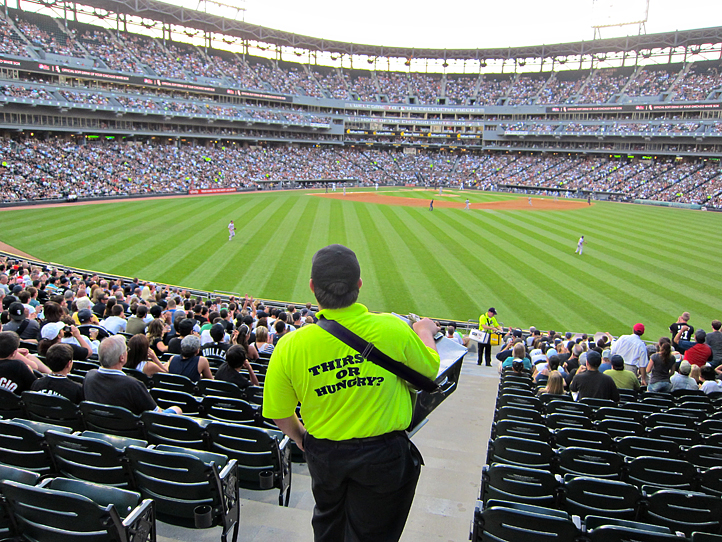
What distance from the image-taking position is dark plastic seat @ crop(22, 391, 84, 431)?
4.87 m

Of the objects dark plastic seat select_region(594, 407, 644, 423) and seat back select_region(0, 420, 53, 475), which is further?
dark plastic seat select_region(594, 407, 644, 423)

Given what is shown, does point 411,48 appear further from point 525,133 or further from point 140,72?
point 140,72

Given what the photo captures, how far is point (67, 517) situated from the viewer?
9.75 ft

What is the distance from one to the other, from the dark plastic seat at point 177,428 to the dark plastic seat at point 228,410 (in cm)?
75

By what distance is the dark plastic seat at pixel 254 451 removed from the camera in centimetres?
438

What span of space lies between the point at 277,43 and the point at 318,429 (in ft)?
325

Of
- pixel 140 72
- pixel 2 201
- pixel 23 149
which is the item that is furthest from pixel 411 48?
pixel 2 201

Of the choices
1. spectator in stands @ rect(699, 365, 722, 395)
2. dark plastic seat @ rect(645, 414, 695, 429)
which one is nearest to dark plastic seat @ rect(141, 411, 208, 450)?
dark plastic seat @ rect(645, 414, 695, 429)

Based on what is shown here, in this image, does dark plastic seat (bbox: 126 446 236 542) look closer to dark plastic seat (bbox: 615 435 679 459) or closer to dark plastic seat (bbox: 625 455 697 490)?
dark plastic seat (bbox: 625 455 697 490)

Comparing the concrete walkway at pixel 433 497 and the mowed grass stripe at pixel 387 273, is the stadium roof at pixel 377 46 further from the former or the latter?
the concrete walkway at pixel 433 497

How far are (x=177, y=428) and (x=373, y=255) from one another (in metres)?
Result: 23.1

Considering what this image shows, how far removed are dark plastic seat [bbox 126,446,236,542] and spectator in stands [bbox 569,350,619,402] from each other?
6307 mm

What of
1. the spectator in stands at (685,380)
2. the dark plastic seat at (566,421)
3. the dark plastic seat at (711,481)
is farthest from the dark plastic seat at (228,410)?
the spectator in stands at (685,380)

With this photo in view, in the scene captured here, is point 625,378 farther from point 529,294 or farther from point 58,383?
point 529,294
